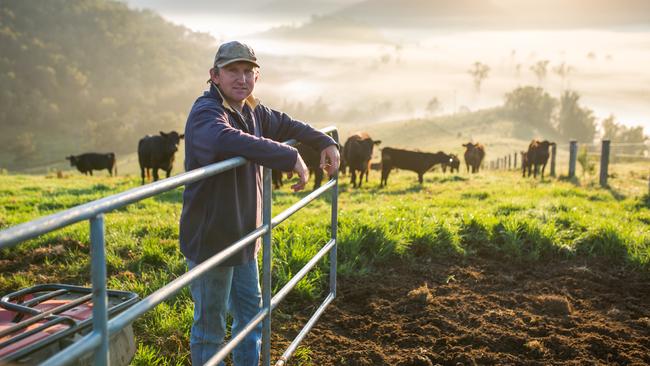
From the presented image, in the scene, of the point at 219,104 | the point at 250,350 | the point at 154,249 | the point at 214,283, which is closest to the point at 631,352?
the point at 250,350

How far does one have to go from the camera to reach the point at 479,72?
16488cm

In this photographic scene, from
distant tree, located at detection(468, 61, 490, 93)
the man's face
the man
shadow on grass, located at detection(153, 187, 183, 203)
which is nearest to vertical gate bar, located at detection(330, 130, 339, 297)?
the man

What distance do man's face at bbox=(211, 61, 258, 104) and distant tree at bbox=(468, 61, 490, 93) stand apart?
16808 centimetres

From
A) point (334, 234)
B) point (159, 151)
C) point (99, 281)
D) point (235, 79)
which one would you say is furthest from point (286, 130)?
point (159, 151)

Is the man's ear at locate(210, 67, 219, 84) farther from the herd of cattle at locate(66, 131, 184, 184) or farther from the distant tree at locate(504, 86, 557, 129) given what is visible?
the distant tree at locate(504, 86, 557, 129)

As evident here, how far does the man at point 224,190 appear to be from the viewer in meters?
2.82

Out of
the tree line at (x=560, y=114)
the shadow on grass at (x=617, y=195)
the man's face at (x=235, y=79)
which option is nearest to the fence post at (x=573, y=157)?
the shadow on grass at (x=617, y=195)

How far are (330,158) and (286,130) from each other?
0.40 metres

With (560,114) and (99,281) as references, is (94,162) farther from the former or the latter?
(560,114)

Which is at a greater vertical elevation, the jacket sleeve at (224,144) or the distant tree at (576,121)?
the distant tree at (576,121)

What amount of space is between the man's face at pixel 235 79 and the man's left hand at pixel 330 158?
0.90 meters

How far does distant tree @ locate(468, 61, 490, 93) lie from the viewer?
162 meters

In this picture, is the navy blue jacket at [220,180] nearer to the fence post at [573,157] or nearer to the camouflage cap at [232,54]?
the camouflage cap at [232,54]

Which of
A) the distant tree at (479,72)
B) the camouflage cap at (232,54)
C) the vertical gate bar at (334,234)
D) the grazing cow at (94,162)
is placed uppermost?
the distant tree at (479,72)
